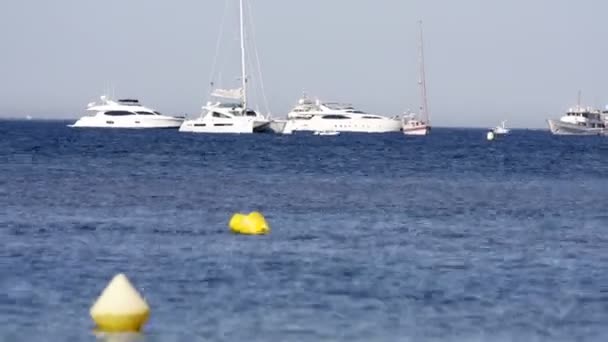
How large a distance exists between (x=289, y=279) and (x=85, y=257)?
5633 millimetres

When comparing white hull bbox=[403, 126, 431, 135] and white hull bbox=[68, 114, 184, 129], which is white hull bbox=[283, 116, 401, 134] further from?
white hull bbox=[68, 114, 184, 129]

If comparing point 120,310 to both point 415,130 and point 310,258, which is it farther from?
point 415,130

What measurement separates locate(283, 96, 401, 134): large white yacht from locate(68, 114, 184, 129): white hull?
52.7ft

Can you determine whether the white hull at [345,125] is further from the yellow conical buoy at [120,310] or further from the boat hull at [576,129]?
the yellow conical buoy at [120,310]

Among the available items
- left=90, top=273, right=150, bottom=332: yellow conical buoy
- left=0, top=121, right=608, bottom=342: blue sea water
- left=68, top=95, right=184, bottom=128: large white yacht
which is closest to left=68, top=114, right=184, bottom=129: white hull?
left=68, top=95, right=184, bottom=128: large white yacht

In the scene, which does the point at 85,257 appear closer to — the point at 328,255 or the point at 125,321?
the point at 328,255

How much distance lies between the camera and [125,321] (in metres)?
22.9

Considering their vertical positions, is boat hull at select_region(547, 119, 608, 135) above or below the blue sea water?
below

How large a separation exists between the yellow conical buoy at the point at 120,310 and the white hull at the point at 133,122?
16098cm

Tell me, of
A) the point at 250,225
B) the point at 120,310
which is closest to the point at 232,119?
the point at 250,225

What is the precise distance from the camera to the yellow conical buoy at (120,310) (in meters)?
22.8

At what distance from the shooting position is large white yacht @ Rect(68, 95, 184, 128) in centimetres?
18312

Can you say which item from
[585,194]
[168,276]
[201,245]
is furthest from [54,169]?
[168,276]

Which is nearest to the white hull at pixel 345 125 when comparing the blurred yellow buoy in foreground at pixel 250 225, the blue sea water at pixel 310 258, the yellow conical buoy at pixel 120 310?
the blue sea water at pixel 310 258
